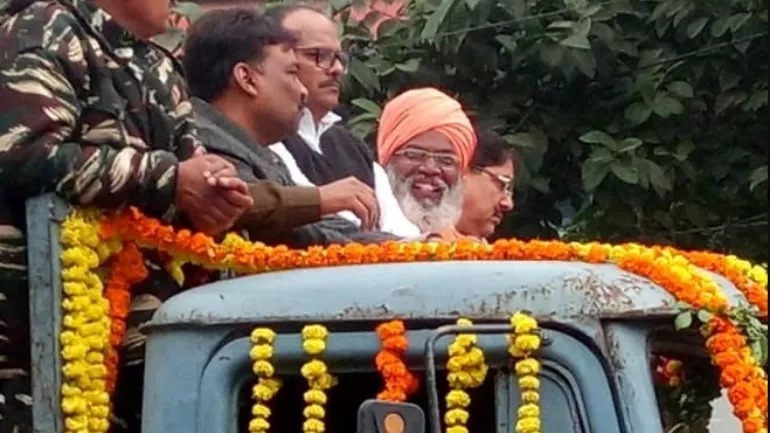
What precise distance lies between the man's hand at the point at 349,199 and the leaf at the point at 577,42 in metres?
2.86

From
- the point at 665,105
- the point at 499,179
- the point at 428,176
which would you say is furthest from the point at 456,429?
the point at 665,105

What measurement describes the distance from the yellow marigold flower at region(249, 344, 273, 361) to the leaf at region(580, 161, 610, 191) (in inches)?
145

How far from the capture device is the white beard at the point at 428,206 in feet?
16.0

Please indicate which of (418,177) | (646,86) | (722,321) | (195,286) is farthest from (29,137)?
(646,86)

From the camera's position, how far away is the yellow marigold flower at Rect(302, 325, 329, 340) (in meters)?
3.21

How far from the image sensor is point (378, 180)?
4941mm

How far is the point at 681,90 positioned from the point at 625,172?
426 mm

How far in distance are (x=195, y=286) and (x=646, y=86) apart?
11.8 ft

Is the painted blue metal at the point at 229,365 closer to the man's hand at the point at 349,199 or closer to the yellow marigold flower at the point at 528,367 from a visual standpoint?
the yellow marigold flower at the point at 528,367

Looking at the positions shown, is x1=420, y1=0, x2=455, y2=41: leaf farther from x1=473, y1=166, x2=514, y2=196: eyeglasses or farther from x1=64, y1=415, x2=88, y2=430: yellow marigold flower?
x1=64, y1=415, x2=88, y2=430: yellow marigold flower

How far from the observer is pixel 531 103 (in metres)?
7.19

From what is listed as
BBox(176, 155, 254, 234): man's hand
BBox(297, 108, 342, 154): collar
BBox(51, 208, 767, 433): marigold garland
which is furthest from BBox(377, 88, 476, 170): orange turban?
BBox(176, 155, 254, 234): man's hand

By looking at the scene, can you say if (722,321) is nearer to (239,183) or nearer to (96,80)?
(239,183)

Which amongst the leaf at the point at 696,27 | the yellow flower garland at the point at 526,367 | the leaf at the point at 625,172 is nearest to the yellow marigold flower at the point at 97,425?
the yellow flower garland at the point at 526,367
